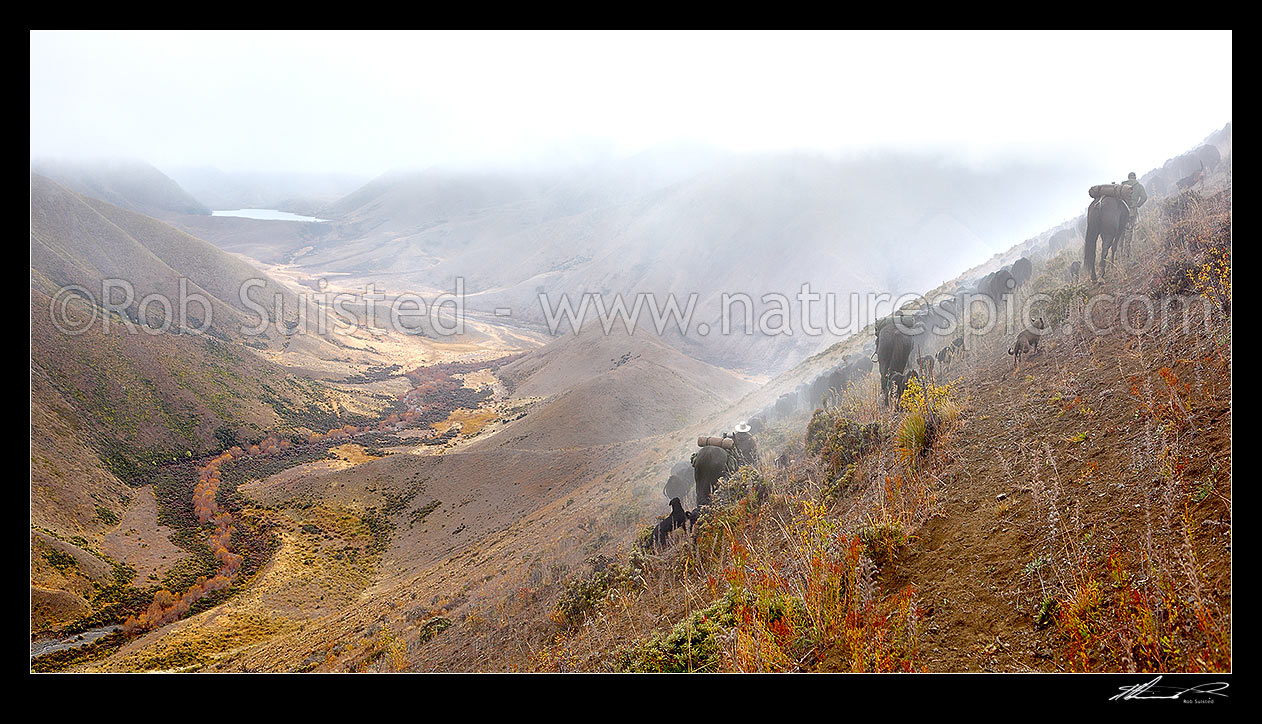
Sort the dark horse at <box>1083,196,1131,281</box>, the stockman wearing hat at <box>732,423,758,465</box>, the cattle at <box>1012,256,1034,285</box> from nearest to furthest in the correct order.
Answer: the stockman wearing hat at <box>732,423,758,465</box> → the dark horse at <box>1083,196,1131,281</box> → the cattle at <box>1012,256,1034,285</box>

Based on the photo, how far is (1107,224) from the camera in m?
8.42

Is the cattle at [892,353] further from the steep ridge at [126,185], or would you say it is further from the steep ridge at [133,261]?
the steep ridge at [126,185]

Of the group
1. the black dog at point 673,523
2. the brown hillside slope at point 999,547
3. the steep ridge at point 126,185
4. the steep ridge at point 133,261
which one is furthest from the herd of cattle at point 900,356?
the steep ridge at point 126,185

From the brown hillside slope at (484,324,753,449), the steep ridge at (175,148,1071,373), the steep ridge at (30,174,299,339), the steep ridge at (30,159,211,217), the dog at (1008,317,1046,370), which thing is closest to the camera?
the dog at (1008,317,1046,370)

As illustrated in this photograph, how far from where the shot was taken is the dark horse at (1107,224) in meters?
8.37

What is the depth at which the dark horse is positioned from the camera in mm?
8367

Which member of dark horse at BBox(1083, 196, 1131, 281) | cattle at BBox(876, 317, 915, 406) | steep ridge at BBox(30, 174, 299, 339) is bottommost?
cattle at BBox(876, 317, 915, 406)

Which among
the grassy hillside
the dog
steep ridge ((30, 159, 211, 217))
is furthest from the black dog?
steep ridge ((30, 159, 211, 217))

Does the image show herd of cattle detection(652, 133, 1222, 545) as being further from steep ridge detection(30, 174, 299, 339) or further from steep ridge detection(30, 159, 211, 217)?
steep ridge detection(30, 159, 211, 217)

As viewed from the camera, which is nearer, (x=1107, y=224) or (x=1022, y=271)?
(x=1107, y=224)

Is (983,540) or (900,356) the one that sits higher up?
(900,356)

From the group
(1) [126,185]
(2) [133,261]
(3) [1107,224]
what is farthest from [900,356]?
(1) [126,185]

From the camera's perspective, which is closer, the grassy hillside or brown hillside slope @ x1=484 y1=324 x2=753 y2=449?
the grassy hillside

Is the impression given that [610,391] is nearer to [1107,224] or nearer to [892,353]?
[892,353]
